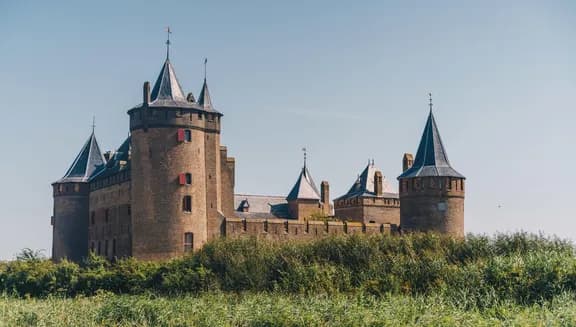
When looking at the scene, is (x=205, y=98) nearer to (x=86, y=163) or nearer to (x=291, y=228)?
(x=291, y=228)

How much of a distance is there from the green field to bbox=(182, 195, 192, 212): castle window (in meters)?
3.43

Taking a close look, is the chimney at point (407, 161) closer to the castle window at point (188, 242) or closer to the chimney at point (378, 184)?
the chimney at point (378, 184)

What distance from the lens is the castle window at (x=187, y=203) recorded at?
3547cm

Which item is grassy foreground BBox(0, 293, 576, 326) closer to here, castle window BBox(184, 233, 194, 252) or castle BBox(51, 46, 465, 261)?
castle window BBox(184, 233, 194, 252)

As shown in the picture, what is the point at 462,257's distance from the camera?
85.7 ft

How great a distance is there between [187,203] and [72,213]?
10.6 m

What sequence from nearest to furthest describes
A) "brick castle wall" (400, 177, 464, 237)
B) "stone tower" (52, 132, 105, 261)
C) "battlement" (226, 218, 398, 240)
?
"battlement" (226, 218, 398, 240)
"brick castle wall" (400, 177, 464, 237)
"stone tower" (52, 132, 105, 261)

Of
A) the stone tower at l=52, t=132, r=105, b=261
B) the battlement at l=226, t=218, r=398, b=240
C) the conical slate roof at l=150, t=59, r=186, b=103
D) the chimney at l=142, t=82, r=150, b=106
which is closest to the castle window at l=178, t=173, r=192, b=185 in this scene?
the battlement at l=226, t=218, r=398, b=240

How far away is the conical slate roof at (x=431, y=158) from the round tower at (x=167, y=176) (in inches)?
377

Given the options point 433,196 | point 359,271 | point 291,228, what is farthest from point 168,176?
point 433,196

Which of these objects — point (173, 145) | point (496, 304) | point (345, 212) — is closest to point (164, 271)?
point (173, 145)

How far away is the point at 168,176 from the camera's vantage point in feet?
116

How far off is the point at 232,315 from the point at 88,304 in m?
6.07

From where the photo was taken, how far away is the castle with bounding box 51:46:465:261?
35.3 meters
